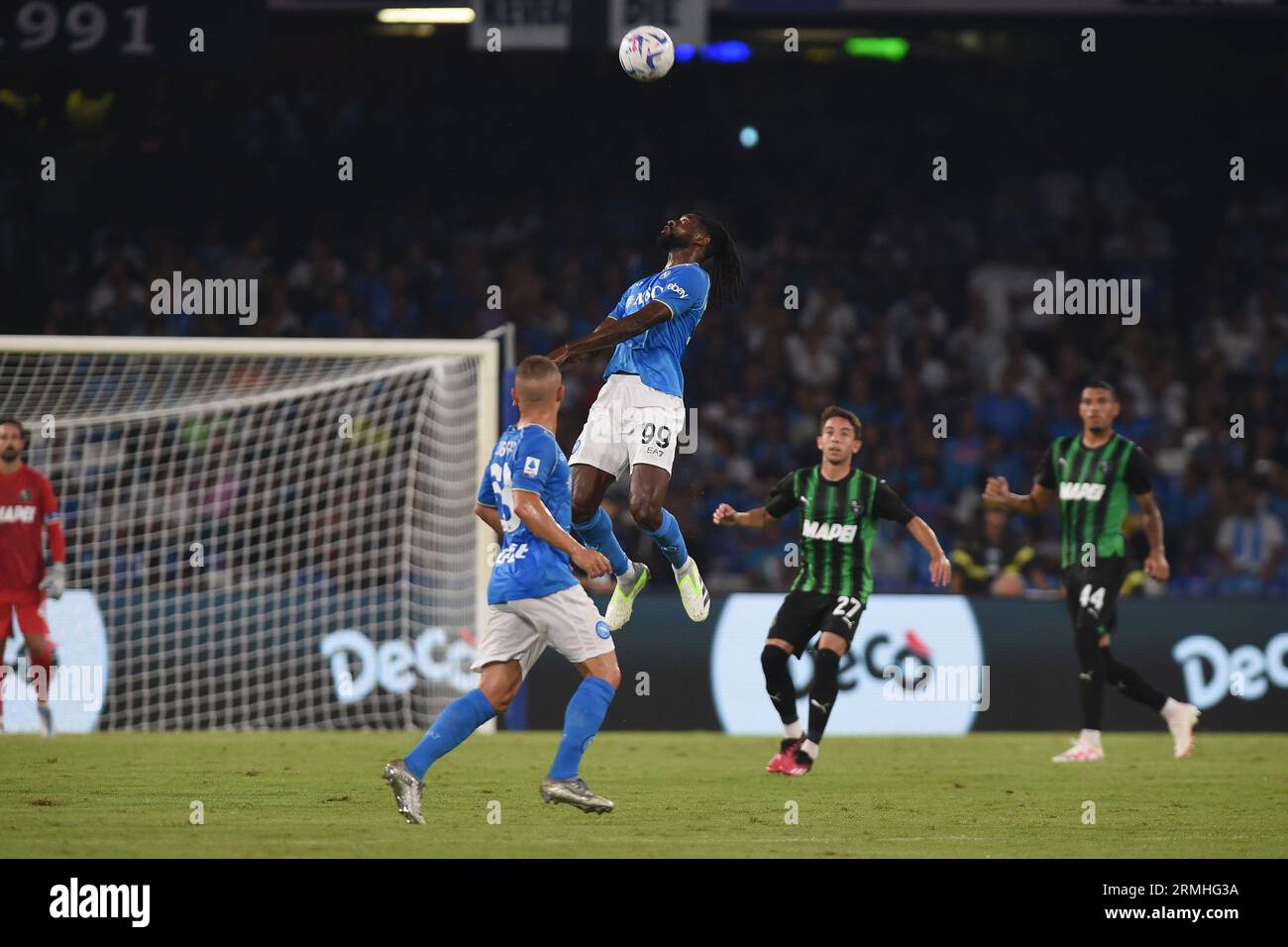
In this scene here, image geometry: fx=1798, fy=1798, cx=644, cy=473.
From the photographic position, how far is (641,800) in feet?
26.0

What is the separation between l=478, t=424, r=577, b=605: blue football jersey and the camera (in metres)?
6.63

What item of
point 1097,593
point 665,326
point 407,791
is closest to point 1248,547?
point 1097,593

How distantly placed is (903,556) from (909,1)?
4937mm

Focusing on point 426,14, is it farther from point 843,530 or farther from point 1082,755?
point 1082,755

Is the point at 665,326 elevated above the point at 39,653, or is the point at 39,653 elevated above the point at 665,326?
the point at 665,326

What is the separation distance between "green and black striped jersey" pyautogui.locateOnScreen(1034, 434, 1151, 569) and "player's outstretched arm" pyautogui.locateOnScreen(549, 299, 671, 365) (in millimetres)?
3325

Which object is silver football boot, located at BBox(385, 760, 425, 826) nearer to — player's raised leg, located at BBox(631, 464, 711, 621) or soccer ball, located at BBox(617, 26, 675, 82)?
player's raised leg, located at BBox(631, 464, 711, 621)

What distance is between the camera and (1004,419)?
1692 centimetres

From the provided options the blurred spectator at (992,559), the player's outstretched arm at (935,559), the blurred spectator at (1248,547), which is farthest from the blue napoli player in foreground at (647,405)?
the blurred spectator at (1248,547)

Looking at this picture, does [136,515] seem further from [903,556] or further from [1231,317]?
[1231,317]

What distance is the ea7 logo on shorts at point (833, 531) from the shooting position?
31.3ft

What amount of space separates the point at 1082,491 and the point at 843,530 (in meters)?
1.75

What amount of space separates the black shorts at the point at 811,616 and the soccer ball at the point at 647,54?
2819mm

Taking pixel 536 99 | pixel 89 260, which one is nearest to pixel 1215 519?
pixel 536 99
